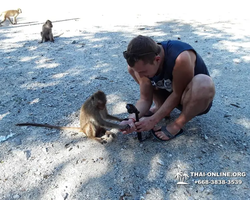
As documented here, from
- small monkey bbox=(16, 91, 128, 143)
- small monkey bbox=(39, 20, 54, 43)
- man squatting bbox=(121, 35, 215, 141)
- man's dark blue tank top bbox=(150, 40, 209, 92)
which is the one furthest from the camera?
small monkey bbox=(39, 20, 54, 43)

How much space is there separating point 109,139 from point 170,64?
1302 mm

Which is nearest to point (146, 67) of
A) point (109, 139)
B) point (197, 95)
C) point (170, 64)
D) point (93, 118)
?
point (170, 64)

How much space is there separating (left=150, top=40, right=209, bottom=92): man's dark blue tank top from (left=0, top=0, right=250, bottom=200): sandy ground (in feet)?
2.44

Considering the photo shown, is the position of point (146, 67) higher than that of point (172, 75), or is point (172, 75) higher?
point (146, 67)

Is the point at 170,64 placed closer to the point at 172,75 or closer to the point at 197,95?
the point at 172,75

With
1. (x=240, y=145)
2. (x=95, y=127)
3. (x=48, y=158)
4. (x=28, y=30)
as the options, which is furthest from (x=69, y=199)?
(x=28, y=30)

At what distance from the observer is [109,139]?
3.19 m

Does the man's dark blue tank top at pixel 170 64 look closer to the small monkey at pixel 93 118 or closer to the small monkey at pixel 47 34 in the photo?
the small monkey at pixel 93 118

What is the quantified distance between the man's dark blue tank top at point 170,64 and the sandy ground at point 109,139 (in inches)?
29.3

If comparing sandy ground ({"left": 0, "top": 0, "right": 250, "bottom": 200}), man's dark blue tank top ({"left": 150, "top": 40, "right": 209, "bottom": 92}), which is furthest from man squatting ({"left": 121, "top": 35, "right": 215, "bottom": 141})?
sandy ground ({"left": 0, "top": 0, "right": 250, "bottom": 200})

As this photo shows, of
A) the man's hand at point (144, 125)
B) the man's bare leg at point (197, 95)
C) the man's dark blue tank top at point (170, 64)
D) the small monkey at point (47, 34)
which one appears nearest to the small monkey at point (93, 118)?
the man's hand at point (144, 125)

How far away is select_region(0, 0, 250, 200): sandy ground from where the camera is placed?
2445 millimetres

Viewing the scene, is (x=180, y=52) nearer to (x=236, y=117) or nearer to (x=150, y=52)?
(x=150, y=52)

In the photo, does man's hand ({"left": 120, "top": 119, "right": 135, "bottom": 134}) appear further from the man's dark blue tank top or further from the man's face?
the man's face
